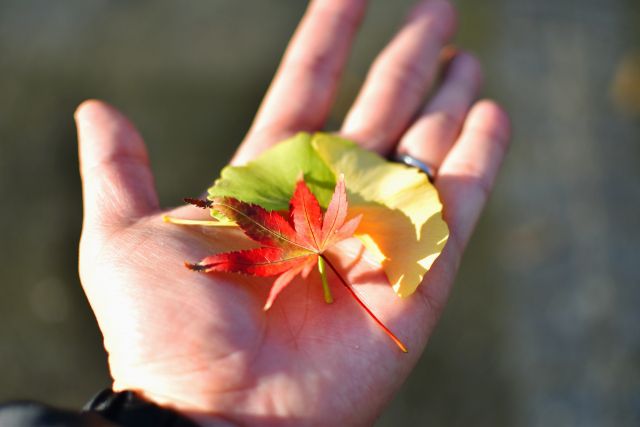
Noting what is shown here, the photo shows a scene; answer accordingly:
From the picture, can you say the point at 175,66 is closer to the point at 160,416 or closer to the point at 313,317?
the point at 313,317

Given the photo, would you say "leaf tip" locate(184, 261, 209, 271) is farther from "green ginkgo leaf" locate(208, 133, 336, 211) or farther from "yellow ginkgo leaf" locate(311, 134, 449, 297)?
"yellow ginkgo leaf" locate(311, 134, 449, 297)

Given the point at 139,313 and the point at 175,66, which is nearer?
the point at 139,313

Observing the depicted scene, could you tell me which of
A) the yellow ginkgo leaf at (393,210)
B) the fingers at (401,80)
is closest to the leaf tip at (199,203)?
the yellow ginkgo leaf at (393,210)

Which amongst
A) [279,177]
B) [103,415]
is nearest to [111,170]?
[279,177]

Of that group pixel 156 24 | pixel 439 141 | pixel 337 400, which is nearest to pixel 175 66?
pixel 156 24

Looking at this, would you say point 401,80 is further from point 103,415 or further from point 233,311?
point 103,415

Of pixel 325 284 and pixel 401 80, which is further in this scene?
pixel 401 80
